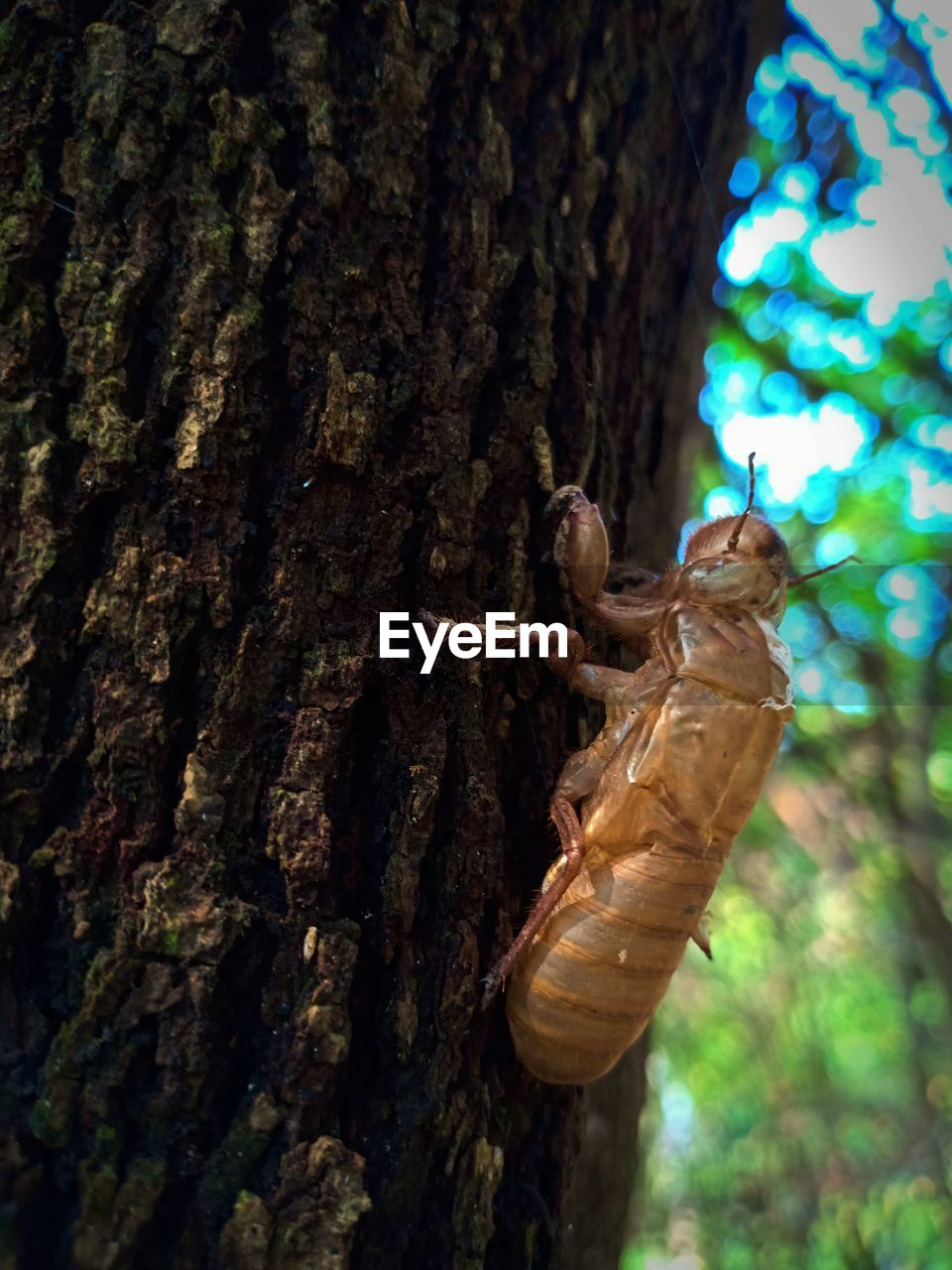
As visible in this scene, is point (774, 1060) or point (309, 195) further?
point (774, 1060)

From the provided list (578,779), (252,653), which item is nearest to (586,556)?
(578,779)

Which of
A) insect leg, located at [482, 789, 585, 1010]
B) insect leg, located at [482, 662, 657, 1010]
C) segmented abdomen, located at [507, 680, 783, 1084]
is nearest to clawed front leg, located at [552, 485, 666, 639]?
insect leg, located at [482, 662, 657, 1010]

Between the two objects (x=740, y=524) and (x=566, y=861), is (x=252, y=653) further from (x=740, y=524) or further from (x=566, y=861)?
(x=740, y=524)

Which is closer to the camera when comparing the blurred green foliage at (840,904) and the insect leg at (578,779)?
the insect leg at (578,779)

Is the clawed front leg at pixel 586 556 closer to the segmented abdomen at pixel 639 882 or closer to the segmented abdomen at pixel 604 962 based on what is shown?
the segmented abdomen at pixel 639 882

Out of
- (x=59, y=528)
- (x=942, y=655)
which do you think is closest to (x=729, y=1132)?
(x=942, y=655)

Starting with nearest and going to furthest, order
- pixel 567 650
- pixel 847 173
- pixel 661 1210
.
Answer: pixel 567 650
pixel 847 173
pixel 661 1210

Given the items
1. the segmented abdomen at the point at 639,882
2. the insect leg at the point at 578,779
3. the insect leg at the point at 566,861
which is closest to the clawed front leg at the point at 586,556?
the insect leg at the point at 578,779

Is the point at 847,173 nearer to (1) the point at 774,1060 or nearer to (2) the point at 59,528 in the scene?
(2) the point at 59,528
